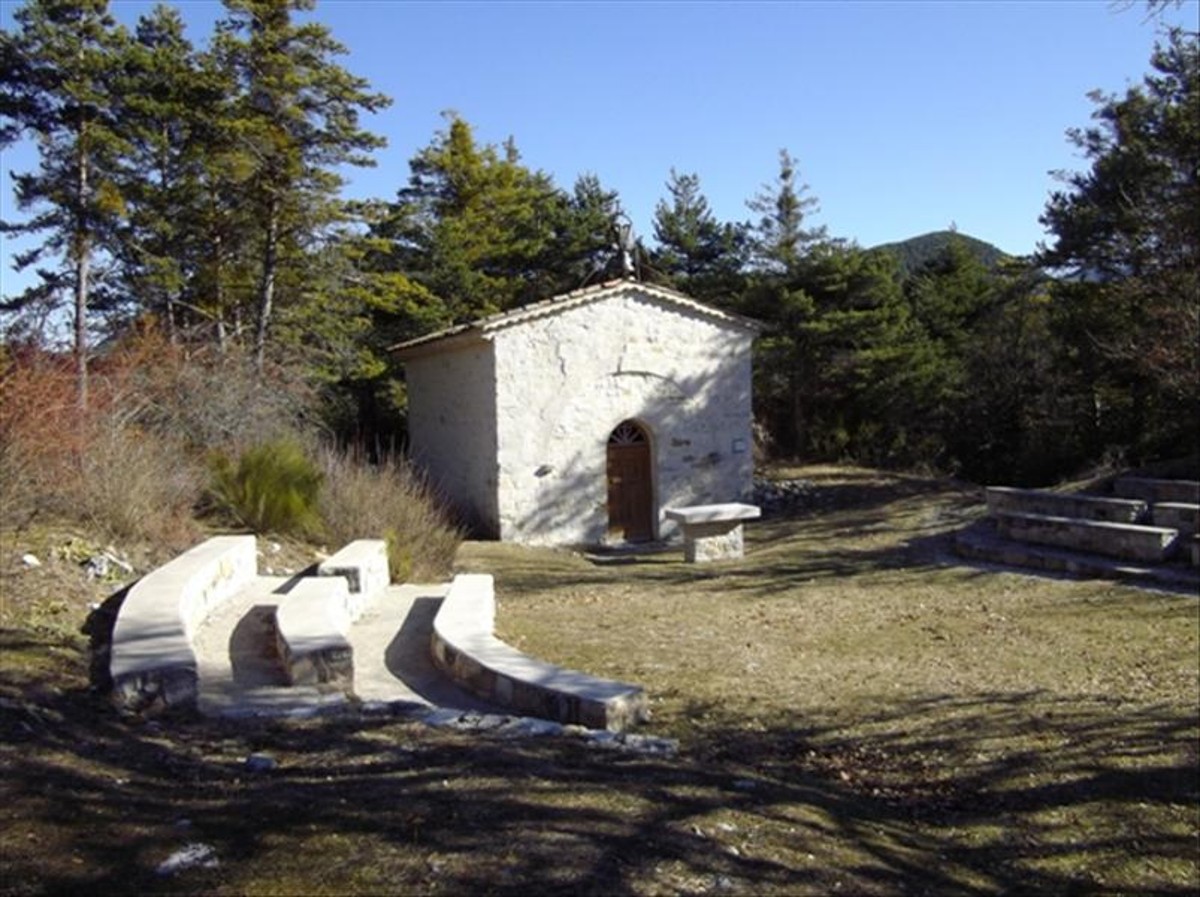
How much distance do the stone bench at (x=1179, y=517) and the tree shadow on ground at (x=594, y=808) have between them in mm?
6260

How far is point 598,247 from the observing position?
96.2ft

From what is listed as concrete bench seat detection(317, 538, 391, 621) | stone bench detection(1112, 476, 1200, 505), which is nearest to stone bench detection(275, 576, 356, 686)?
concrete bench seat detection(317, 538, 391, 621)

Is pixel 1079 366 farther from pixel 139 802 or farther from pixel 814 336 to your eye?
pixel 139 802

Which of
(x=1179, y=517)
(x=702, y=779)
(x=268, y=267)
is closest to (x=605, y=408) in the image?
(x=268, y=267)

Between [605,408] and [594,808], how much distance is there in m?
15.2

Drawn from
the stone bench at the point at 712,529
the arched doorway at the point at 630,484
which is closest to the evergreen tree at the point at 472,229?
the arched doorway at the point at 630,484

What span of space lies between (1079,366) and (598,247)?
13086 millimetres

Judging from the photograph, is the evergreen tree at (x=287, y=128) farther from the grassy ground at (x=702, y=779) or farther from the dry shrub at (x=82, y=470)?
the grassy ground at (x=702, y=779)

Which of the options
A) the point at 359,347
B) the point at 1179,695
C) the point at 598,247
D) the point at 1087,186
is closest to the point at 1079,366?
the point at 1087,186

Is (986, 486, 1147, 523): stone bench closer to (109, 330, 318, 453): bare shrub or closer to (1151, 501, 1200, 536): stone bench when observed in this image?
(1151, 501, 1200, 536): stone bench

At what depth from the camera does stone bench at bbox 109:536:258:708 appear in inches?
201

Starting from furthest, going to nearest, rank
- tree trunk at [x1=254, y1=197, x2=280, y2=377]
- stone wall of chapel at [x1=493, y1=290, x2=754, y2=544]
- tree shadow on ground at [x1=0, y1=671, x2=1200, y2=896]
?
tree trunk at [x1=254, y1=197, x2=280, y2=377]
stone wall of chapel at [x1=493, y1=290, x2=754, y2=544]
tree shadow on ground at [x1=0, y1=671, x2=1200, y2=896]

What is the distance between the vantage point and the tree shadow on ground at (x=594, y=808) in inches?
119

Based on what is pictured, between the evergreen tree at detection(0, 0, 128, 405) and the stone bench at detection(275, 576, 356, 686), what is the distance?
10161 mm
